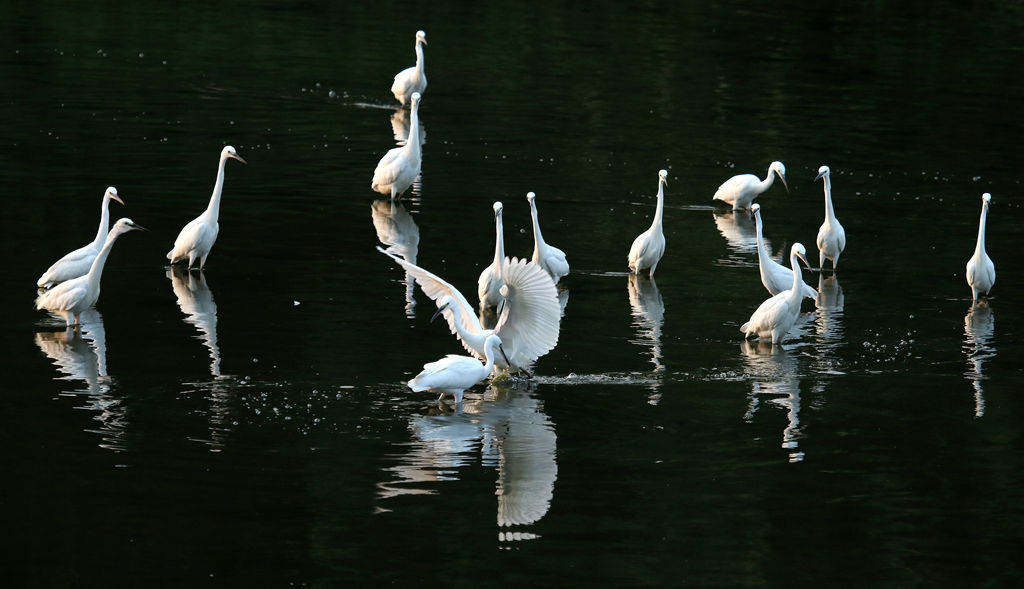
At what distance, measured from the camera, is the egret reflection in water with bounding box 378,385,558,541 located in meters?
10.6

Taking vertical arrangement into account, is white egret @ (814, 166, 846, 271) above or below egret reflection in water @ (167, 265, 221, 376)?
above

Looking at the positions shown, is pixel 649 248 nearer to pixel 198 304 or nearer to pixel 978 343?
pixel 978 343

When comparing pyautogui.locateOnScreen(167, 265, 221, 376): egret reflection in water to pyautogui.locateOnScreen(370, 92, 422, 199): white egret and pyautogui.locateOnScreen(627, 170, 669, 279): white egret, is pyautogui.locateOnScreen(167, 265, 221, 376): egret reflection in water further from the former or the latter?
pyautogui.locateOnScreen(627, 170, 669, 279): white egret

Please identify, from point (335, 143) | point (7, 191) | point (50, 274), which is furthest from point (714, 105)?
point (50, 274)

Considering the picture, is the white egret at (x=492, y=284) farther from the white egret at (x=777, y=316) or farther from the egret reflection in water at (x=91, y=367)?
the egret reflection in water at (x=91, y=367)

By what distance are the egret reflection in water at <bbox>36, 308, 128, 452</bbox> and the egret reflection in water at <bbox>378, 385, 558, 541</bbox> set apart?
229cm

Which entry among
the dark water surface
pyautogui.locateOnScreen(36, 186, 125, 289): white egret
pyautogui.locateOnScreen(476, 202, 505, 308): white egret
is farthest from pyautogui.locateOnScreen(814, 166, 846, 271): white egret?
pyautogui.locateOnScreen(36, 186, 125, 289): white egret

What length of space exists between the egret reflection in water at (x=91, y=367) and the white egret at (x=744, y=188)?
415 inches

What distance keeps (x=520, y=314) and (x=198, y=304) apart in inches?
162

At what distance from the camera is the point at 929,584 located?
9609 mm

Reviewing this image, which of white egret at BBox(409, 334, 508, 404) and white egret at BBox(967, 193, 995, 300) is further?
white egret at BBox(967, 193, 995, 300)

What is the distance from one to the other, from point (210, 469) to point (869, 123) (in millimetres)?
23076

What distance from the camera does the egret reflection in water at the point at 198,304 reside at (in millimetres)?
14302

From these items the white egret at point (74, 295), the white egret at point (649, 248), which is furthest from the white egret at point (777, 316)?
the white egret at point (74, 295)
